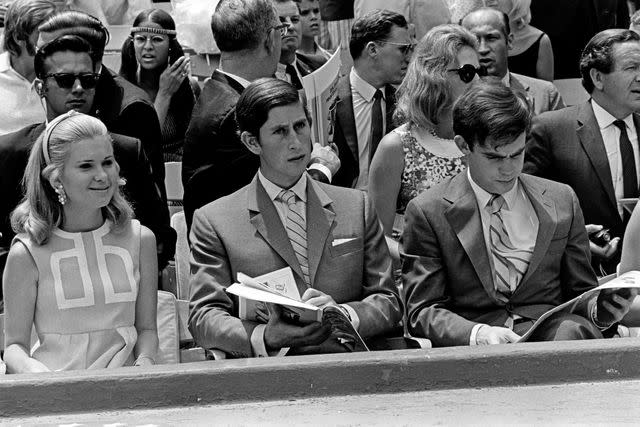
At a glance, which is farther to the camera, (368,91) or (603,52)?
(368,91)

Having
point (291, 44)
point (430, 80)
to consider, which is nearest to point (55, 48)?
point (291, 44)

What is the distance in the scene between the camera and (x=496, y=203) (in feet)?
15.4

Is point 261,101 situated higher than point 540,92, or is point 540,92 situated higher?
point 261,101

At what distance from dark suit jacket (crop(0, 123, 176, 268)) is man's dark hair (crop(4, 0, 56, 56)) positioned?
92 cm

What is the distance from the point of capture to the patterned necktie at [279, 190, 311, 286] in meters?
4.60

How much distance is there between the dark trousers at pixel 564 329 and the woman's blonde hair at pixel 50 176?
1637mm

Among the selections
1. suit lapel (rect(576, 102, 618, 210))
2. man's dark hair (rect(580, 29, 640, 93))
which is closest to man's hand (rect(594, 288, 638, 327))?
suit lapel (rect(576, 102, 618, 210))

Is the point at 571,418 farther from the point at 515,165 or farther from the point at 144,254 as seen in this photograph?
the point at 144,254

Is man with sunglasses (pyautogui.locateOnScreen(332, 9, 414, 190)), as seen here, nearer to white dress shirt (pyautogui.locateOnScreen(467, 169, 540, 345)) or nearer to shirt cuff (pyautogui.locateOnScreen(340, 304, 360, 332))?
white dress shirt (pyautogui.locateOnScreen(467, 169, 540, 345))

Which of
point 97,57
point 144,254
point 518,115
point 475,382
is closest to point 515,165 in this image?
point 518,115

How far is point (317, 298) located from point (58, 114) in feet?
5.56

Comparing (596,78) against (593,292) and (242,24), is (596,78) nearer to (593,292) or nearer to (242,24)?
(242,24)

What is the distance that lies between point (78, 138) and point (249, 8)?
3.78 feet

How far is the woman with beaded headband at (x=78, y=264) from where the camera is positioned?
4520 millimetres
